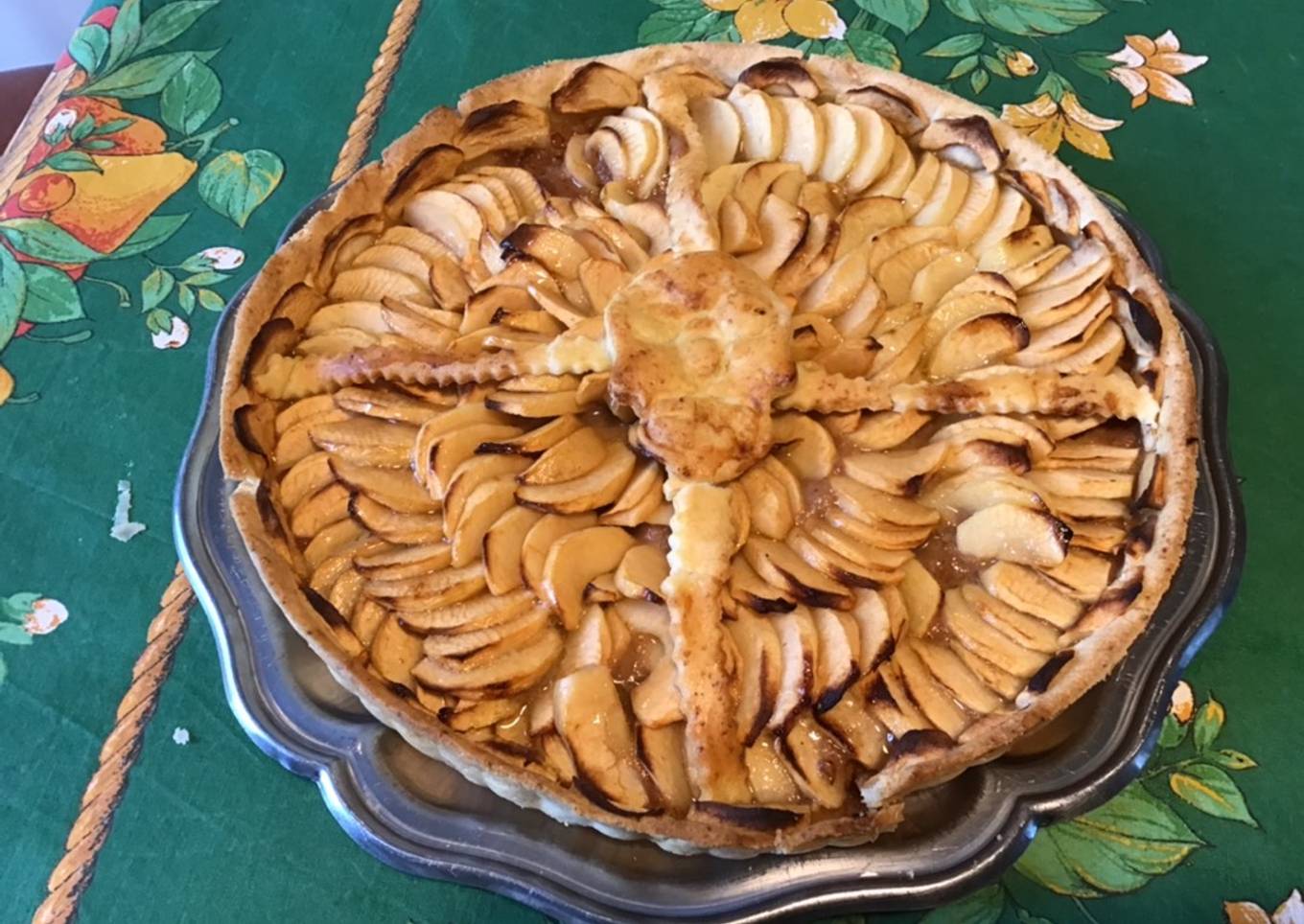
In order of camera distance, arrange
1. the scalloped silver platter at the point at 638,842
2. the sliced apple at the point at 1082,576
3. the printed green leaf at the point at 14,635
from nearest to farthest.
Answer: the scalloped silver platter at the point at 638,842 < the sliced apple at the point at 1082,576 < the printed green leaf at the point at 14,635

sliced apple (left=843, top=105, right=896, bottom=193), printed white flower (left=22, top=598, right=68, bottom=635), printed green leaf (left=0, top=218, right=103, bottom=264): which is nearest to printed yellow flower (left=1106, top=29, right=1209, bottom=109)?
sliced apple (left=843, top=105, right=896, bottom=193)

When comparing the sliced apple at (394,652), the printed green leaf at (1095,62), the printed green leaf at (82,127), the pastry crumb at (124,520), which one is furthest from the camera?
the printed green leaf at (1095,62)

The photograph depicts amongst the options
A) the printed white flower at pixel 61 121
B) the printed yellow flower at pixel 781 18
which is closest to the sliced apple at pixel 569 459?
the printed yellow flower at pixel 781 18

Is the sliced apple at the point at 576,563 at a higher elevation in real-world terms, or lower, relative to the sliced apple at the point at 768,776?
higher

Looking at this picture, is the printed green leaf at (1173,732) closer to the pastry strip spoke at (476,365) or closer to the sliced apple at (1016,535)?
the sliced apple at (1016,535)

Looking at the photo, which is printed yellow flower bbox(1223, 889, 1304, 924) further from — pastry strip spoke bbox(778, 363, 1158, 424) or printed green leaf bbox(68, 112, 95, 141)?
printed green leaf bbox(68, 112, 95, 141)

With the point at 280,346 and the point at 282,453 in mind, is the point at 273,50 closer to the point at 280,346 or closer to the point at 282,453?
the point at 280,346
